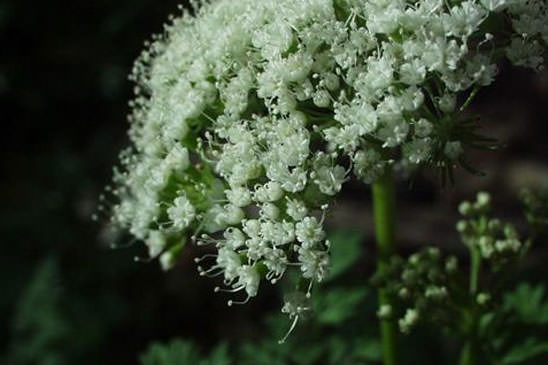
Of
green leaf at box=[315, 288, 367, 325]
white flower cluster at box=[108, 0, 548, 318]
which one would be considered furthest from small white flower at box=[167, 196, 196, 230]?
green leaf at box=[315, 288, 367, 325]

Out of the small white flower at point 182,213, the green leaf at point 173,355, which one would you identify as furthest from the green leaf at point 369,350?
the small white flower at point 182,213

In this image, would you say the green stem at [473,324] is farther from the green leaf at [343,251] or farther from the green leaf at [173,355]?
the green leaf at [173,355]

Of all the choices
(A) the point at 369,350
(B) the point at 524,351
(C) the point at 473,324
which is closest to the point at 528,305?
(B) the point at 524,351

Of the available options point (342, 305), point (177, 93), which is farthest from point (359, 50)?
point (342, 305)

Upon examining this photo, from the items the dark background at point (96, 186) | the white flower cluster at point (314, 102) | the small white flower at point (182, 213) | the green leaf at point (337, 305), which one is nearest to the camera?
the white flower cluster at point (314, 102)

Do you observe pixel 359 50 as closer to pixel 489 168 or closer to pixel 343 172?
pixel 343 172

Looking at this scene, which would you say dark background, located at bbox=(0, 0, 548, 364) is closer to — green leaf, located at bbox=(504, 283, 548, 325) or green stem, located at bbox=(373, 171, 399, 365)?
green leaf, located at bbox=(504, 283, 548, 325)

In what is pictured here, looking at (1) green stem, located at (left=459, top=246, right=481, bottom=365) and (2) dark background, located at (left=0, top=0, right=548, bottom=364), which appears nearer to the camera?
(1) green stem, located at (left=459, top=246, right=481, bottom=365)
